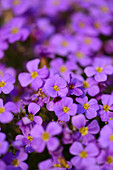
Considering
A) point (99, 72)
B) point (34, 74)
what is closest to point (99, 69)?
point (99, 72)

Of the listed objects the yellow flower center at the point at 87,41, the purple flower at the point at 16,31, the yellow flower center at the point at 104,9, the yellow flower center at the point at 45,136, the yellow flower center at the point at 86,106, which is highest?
the purple flower at the point at 16,31

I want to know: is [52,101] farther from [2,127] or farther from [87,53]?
[87,53]

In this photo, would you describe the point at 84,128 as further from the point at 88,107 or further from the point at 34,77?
the point at 34,77

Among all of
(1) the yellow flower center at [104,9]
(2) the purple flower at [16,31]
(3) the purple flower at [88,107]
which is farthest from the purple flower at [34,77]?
(1) the yellow flower center at [104,9]

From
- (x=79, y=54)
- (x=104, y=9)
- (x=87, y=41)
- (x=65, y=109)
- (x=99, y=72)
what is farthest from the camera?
(x=104, y=9)

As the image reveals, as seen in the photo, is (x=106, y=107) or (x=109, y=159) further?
(x=106, y=107)

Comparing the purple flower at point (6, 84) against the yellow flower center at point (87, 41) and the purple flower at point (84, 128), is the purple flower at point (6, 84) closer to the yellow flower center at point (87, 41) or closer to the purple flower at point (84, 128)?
the purple flower at point (84, 128)

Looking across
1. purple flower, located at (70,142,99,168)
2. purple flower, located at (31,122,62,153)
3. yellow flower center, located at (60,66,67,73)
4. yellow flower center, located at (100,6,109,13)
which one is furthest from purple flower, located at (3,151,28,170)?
yellow flower center, located at (100,6,109,13)

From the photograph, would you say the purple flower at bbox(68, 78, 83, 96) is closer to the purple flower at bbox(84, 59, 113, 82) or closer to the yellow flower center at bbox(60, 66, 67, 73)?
the purple flower at bbox(84, 59, 113, 82)
